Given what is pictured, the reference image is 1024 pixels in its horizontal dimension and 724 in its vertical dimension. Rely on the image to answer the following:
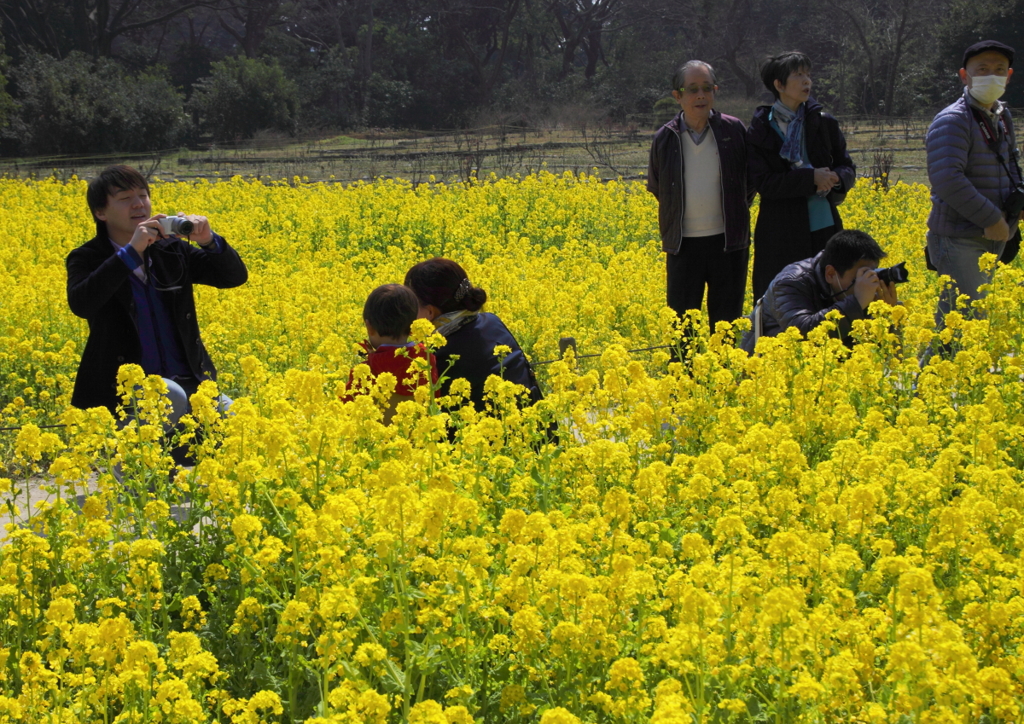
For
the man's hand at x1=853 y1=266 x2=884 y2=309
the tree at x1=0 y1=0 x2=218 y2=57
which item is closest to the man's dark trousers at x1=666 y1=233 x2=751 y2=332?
the man's hand at x1=853 y1=266 x2=884 y2=309

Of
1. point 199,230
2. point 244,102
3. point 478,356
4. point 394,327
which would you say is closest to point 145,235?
point 199,230

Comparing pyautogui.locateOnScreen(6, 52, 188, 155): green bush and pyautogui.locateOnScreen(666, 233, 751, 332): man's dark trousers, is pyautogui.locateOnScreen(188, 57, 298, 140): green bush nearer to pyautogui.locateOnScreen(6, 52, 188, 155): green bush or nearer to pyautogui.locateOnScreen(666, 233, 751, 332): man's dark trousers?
pyautogui.locateOnScreen(6, 52, 188, 155): green bush

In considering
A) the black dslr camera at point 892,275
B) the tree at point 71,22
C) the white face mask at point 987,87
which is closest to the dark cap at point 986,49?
the white face mask at point 987,87

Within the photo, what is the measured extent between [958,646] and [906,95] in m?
42.7

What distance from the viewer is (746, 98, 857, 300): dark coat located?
627 cm

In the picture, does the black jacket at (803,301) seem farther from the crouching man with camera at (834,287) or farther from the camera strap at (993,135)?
the camera strap at (993,135)

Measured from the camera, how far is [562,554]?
2.91 m

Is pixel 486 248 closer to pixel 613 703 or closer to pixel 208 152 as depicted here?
pixel 613 703

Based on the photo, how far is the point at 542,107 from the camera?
47.9 meters

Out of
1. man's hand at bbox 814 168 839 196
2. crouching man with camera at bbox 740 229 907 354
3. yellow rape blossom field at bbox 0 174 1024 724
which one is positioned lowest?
yellow rape blossom field at bbox 0 174 1024 724

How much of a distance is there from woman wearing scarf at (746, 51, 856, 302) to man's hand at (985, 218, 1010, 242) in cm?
83

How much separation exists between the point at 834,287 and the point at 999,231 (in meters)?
1.03

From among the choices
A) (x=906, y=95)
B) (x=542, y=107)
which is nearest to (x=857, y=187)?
(x=906, y=95)

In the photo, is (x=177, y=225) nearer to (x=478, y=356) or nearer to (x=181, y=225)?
(x=181, y=225)
